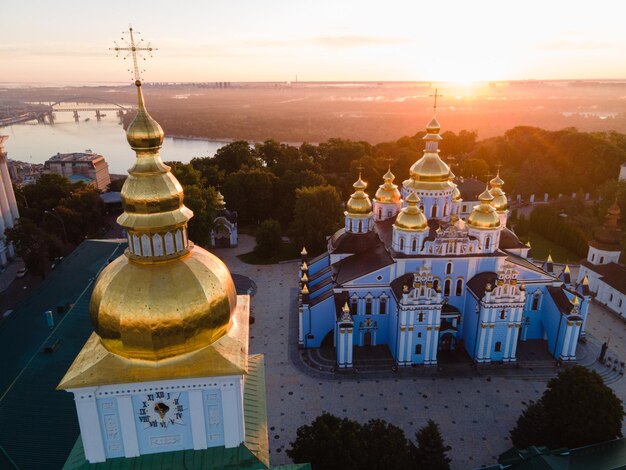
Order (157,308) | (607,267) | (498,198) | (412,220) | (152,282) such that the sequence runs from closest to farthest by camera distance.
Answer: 1. (157,308)
2. (152,282)
3. (412,220)
4. (607,267)
5. (498,198)

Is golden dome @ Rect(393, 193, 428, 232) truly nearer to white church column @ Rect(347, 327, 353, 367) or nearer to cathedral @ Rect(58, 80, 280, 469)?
white church column @ Rect(347, 327, 353, 367)

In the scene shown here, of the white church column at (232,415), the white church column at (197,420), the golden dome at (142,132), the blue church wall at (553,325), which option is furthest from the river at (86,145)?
the white church column at (232,415)

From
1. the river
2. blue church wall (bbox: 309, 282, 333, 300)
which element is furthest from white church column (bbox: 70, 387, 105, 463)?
the river

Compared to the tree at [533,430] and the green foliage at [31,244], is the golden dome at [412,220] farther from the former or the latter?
the green foliage at [31,244]

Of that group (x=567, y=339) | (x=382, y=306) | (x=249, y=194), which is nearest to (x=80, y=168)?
(x=249, y=194)

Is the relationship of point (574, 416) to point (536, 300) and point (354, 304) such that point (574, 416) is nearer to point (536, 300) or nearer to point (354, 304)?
point (536, 300)

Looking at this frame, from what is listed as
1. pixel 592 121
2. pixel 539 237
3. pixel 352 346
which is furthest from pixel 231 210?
pixel 592 121

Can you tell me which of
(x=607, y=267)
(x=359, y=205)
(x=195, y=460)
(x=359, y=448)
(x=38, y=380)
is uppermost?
(x=195, y=460)
